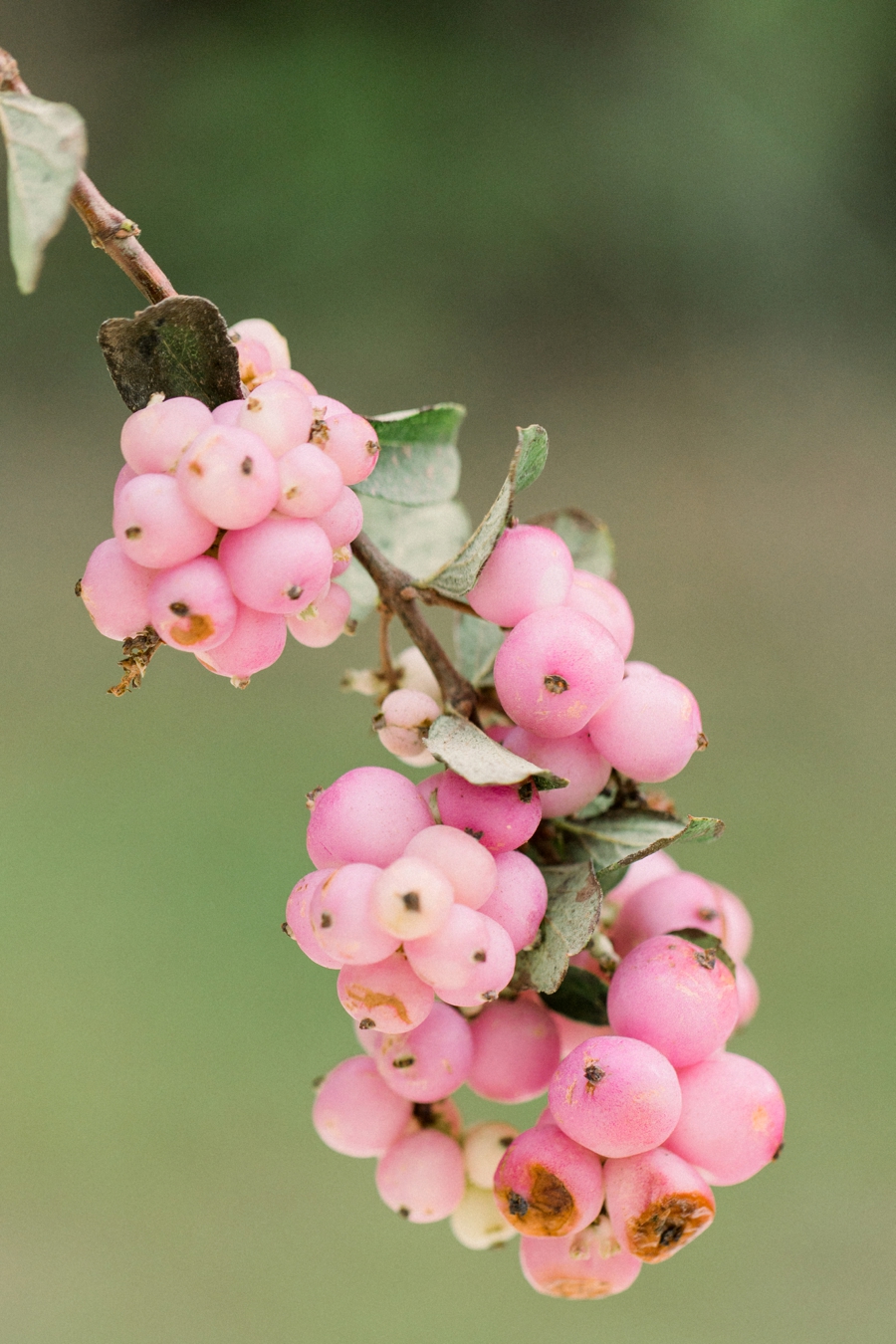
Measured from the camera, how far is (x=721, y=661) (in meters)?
1.38

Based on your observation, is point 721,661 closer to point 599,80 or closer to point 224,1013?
point 224,1013

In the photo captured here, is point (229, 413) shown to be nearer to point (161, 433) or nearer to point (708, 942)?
point (161, 433)

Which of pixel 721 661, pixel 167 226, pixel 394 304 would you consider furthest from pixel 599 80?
pixel 721 661

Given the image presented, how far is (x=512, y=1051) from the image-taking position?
10.7 inches

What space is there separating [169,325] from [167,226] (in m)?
1.50

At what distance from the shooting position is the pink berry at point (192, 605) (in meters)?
0.21

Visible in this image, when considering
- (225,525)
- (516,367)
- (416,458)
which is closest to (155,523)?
(225,525)

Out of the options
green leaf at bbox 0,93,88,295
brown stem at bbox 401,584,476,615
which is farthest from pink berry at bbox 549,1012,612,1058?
green leaf at bbox 0,93,88,295

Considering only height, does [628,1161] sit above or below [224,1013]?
below

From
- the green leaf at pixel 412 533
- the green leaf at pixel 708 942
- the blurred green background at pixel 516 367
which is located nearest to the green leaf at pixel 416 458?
the green leaf at pixel 412 533

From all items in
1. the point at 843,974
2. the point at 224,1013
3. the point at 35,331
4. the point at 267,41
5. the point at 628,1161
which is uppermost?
the point at 267,41

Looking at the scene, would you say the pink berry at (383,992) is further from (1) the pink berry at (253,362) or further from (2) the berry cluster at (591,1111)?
(1) the pink berry at (253,362)

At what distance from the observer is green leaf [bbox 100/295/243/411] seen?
0.22 metres

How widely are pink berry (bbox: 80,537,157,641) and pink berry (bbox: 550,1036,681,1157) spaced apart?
0.41ft
